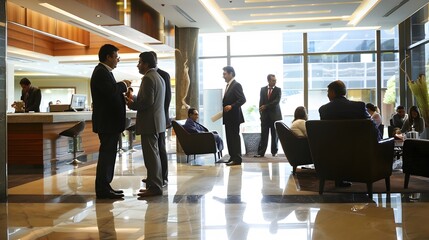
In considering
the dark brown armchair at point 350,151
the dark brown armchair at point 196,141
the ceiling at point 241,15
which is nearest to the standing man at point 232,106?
the dark brown armchair at point 196,141

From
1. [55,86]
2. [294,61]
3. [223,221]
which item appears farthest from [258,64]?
[55,86]

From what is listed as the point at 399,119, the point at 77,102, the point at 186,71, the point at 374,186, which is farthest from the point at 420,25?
the point at 77,102

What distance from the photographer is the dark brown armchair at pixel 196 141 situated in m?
7.66

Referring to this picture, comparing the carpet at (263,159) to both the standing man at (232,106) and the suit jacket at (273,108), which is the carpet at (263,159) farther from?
the standing man at (232,106)

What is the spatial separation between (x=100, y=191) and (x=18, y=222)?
3.43 ft

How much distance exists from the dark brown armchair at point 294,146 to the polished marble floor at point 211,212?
11.3 inches

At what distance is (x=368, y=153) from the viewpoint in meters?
4.42

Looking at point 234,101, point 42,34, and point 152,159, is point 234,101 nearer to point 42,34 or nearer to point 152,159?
point 152,159

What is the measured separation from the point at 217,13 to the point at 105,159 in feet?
19.5

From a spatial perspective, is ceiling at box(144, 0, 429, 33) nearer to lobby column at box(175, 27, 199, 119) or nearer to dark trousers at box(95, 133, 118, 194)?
lobby column at box(175, 27, 199, 119)

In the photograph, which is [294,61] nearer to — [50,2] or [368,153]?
[50,2]

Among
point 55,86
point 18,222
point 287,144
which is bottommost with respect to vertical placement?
point 18,222

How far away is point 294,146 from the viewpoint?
5.93 m

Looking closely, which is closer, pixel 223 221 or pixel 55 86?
pixel 223 221
